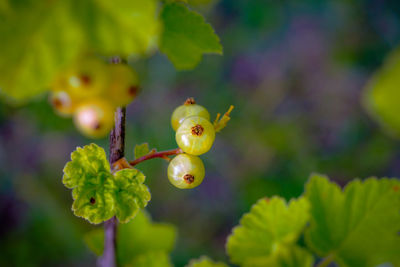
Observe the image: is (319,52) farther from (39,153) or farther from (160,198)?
(39,153)

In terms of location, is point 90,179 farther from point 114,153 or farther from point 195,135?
point 195,135

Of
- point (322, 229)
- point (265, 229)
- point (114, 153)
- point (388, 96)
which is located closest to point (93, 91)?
point (114, 153)

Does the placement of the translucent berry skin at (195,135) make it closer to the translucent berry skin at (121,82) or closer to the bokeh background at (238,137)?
the translucent berry skin at (121,82)

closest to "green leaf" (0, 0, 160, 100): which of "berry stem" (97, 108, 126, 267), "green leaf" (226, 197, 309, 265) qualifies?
"berry stem" (97, 108, 126, 267)

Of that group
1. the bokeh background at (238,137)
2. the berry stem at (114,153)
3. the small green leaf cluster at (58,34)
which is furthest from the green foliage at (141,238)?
the bokeh background at (238,137)

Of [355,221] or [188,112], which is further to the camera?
[355,221]
